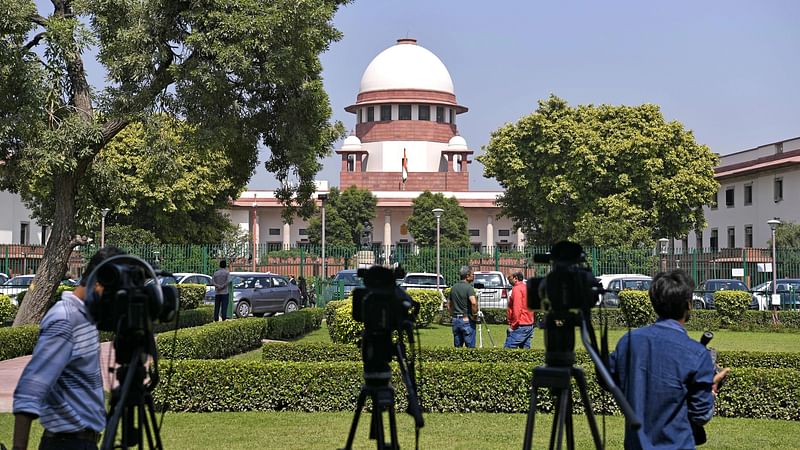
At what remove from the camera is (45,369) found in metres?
4.50

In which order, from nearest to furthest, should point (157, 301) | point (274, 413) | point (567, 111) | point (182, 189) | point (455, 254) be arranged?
point (157, 301)
point (274, 413)
point (455, 254)
point (182, 189)
point (567, 111)

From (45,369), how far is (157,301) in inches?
26.0

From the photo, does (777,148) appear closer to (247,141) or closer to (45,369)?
(247,141)

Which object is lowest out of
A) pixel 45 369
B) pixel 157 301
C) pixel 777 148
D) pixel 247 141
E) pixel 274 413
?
pixel 274 413

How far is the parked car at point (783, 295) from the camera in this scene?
29.3 m

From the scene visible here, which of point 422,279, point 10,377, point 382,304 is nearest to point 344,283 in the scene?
point 422,279

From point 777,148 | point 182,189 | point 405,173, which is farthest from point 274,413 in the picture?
point 405,173

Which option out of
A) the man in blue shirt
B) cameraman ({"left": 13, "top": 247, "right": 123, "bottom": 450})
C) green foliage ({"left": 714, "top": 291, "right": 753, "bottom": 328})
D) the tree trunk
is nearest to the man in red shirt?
the tree trunk

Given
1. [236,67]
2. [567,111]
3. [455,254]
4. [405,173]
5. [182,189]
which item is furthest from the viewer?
[405,173]

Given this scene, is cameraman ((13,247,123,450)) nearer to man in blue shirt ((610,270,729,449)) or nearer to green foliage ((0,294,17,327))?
man in blue shirt ((610,270,729,449))

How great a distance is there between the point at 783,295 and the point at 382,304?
27568 millimetres

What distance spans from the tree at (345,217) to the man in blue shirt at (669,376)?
6064 cm

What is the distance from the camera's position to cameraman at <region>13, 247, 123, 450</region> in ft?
14.7

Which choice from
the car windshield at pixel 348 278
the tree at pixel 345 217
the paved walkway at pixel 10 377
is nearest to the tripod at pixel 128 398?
the paved walkway at pixel 10 377
